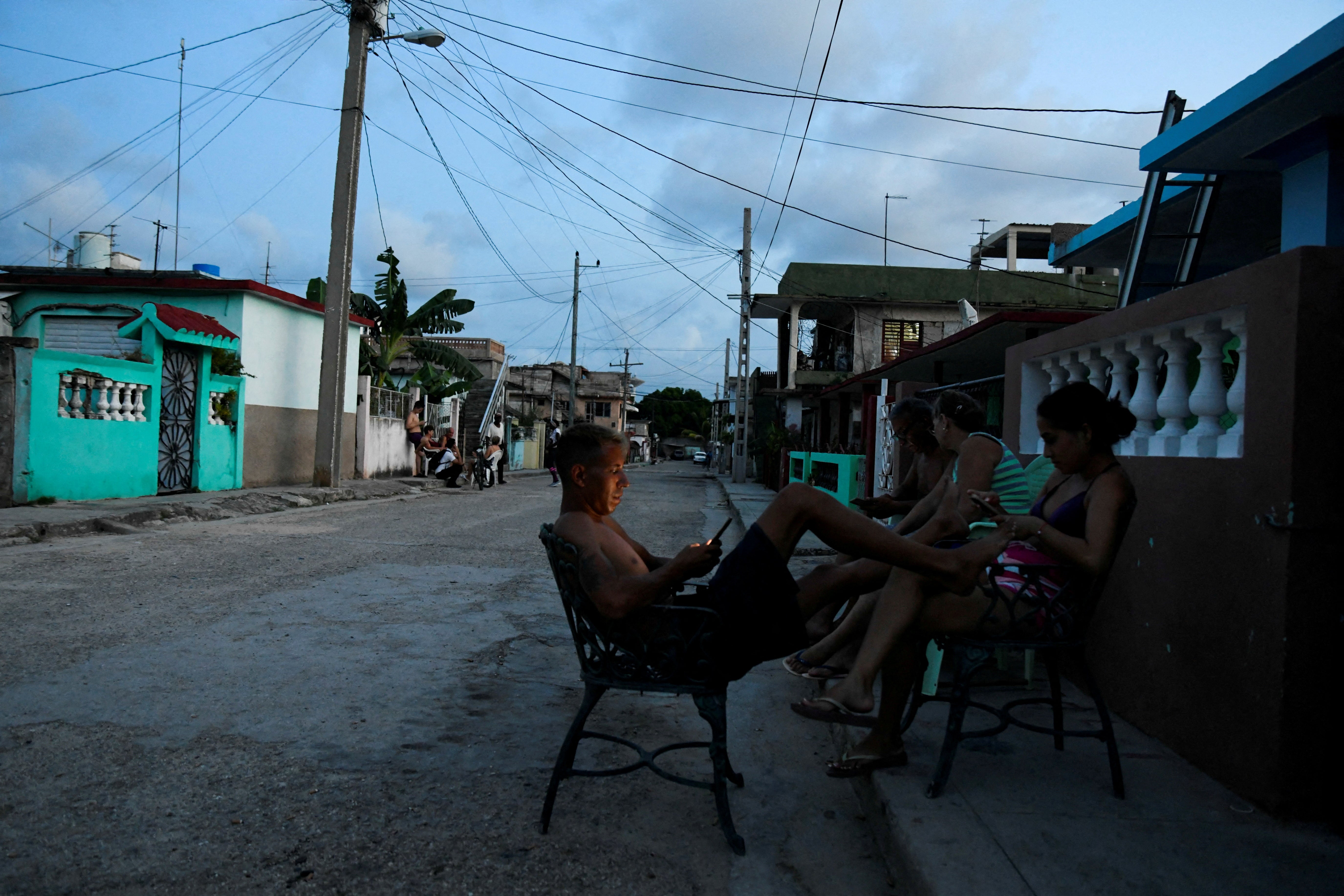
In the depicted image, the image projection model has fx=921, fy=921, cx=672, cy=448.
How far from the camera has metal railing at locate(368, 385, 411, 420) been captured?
22.3m

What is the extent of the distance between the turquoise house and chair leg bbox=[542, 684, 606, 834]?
11064 millimetres

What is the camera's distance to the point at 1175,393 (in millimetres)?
3596

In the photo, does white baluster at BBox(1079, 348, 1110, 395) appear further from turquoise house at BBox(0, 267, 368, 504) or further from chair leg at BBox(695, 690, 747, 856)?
turquoise house at BBox(0, 267, 368, 504)

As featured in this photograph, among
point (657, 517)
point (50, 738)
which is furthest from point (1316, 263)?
point (657, 517)

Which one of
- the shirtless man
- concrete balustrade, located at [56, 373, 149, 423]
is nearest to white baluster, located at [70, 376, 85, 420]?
concrete balustrade, located at [56, 373, 149, 423]

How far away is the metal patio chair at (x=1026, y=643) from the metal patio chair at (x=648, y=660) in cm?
77

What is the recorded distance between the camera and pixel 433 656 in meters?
4.95

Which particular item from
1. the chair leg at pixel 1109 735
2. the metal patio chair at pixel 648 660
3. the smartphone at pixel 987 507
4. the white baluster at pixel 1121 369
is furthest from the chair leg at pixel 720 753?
the white baluster at pixel 1121 369

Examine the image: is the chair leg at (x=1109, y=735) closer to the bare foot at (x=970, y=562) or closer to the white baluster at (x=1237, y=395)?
the bare foot at (x=970, y=562)

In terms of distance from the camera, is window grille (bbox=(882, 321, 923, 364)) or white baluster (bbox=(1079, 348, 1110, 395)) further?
window grille (bbox=(882, 321, 923, 364))

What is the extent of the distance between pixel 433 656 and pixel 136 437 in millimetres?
10397

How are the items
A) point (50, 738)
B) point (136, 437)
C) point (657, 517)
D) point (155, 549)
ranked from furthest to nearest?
1. point (657, 517)
2. point (136, 437)
3. point (155, 549)
4. point (50, 738)

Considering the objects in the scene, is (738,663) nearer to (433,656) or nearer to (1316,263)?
(1316,263)

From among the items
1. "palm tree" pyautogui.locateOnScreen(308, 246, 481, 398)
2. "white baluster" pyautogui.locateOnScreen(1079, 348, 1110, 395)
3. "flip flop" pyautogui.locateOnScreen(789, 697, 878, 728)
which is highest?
"palm tree" pyautogui.locateOnScreen(308, 246, 481, 398)
